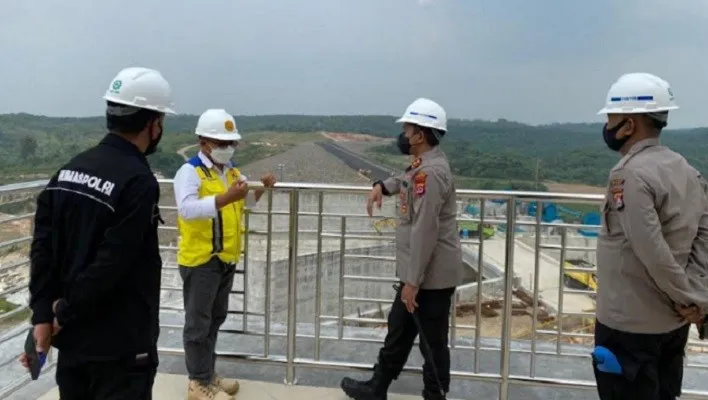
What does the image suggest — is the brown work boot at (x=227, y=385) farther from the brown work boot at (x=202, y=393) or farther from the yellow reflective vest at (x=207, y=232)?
the yellow reflective vest at (x=207, y=232)

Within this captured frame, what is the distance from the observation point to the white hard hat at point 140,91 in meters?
1.98

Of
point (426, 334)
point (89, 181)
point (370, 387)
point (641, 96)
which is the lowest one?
point (370, 387)

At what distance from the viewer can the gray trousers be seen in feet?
10.2

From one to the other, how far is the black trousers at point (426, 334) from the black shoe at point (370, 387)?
1.7 inches

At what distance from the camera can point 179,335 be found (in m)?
4.10

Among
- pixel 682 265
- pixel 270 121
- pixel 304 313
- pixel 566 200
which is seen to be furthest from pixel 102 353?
pixel 270 121

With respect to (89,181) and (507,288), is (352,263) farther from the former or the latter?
(89,181)

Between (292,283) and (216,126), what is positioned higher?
(216,126)

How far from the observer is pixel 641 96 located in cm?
225

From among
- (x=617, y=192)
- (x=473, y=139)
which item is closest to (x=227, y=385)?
(x=617, y=192)

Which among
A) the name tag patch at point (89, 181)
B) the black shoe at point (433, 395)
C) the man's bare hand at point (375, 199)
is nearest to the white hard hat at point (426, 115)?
the man's bare hand at point (375, 199)

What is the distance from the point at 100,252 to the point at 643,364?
77.9 inches

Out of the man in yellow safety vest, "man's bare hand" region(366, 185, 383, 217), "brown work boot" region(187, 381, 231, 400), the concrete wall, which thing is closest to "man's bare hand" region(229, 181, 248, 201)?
the man in yellow safety vest

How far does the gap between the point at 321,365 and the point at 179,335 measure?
1.17 metres
